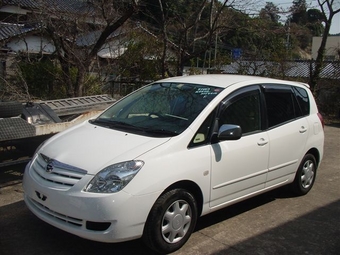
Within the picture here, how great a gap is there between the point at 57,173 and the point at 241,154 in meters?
1.90

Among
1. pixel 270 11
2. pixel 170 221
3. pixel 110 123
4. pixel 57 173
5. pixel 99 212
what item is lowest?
pixel 170 221

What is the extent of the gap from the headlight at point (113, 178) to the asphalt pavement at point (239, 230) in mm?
725

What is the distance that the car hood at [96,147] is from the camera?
3.31 m

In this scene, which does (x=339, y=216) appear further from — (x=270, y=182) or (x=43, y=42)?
(x=43, y=42)

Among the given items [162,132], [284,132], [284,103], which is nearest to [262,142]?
→ [284,132]

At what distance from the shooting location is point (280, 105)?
191 inches

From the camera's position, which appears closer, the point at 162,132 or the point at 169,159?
the point at 169,159

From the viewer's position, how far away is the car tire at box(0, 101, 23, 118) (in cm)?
Result: 526

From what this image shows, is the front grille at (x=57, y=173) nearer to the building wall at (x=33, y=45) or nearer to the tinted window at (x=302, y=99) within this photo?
the tinted window at (x=302, y=99)

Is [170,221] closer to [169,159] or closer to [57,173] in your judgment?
[169,159]

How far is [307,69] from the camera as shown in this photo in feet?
49.0

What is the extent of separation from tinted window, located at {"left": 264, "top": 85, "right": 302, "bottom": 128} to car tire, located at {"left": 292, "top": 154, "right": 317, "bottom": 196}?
2.17 feet

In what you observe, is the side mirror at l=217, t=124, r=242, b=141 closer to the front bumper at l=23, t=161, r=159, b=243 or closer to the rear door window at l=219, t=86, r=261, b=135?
the rear door window at l=219, t=86, r=261, b=135

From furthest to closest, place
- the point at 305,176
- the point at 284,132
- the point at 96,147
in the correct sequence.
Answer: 1. the point at 305,176
2. the point at 284,132
3. the point at 96,147
